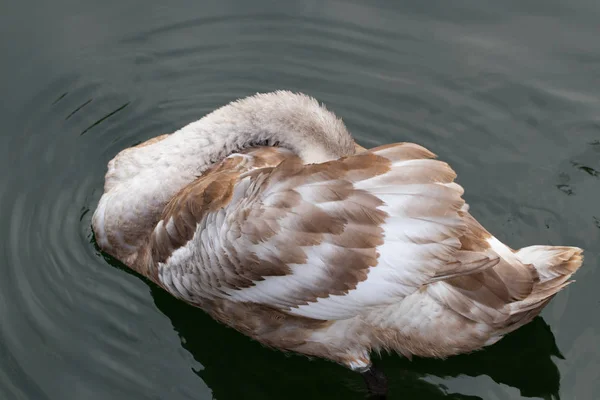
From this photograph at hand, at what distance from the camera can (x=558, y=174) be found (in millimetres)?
6719

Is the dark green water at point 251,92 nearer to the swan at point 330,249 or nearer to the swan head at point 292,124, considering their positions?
the swan at point 330,249

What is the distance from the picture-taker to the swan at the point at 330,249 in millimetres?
4750

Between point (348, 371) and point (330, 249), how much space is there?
1.24 meters

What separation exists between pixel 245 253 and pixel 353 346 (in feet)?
3.01

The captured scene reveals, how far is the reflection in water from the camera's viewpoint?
554cm

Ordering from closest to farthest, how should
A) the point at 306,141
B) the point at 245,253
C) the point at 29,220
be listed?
1. the point at 245,253
2. the point at 306,141
3. the point at 29,220

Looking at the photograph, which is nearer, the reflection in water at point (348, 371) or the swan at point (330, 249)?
the swan at point (330, 249)

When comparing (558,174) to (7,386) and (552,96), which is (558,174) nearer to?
(552,96)

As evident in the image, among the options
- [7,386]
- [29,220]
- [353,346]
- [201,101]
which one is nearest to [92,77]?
[201,101]

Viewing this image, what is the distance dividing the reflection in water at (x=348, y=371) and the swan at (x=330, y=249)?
21 cm

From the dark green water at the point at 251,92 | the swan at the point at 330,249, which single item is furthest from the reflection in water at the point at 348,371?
the swan at the point at 330,249

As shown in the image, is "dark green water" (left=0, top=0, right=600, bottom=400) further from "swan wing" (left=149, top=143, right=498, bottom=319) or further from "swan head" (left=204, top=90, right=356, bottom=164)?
"swan head" (left=204, top=90, right=356, bottom=164)

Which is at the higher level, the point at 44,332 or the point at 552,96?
the point at 552,96

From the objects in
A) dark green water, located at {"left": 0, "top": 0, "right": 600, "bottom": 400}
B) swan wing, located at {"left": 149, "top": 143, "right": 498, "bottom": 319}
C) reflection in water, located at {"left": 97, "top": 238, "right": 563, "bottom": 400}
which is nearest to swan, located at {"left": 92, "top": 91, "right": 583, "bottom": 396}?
swan wing, located at {"left": 149, "top": 143, "right": 498, "bottom": 319}
